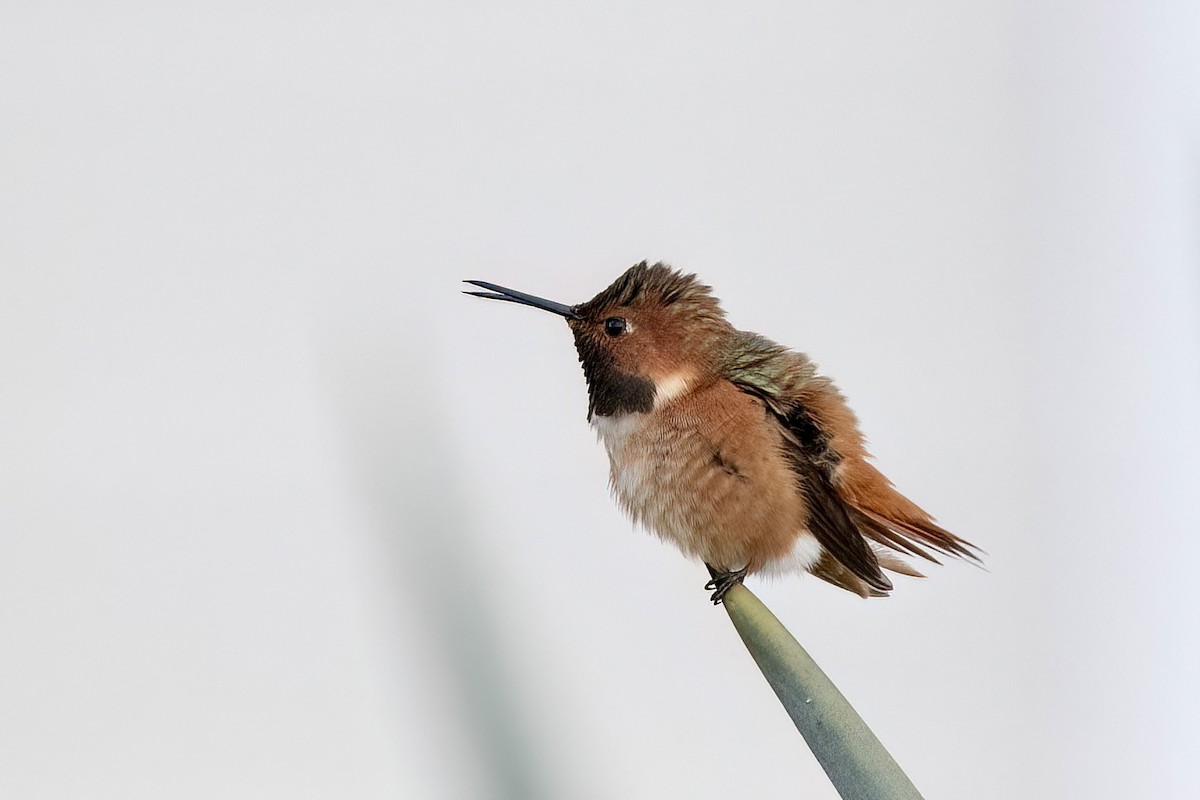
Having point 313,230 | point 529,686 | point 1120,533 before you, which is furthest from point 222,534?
point 1120,533

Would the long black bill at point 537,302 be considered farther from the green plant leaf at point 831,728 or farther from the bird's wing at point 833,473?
the green plant leaf at point 831,728

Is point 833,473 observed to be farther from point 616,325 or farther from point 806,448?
point 616,325

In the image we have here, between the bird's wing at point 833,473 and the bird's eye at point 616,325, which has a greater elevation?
the bird's eye at point 616,325

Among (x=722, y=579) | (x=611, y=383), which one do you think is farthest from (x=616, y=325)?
(x=722, y=579)

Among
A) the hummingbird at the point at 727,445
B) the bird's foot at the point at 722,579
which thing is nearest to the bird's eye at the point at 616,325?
the hummingbird at the point at 727,445

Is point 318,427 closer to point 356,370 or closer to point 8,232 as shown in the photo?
point 356,370

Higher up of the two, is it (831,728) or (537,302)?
(537,302)

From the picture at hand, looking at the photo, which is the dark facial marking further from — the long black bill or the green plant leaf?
the green plant leaf

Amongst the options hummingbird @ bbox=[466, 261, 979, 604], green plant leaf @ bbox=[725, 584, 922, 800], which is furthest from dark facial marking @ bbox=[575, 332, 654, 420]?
green plant leaf @ bbox=[725, 584, 922, 800]
